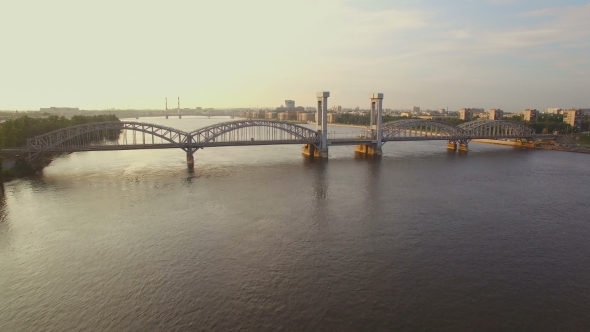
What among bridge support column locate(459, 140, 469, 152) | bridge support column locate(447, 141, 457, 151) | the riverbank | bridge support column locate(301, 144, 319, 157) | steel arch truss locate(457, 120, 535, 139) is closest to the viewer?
bridge support column locate(301, 144, 319, 157)

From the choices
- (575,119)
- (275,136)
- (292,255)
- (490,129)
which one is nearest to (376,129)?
(275,136)

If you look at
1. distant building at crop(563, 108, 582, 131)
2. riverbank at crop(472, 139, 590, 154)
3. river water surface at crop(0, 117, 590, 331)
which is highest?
distant building at crop(563, 108, 582, 131)

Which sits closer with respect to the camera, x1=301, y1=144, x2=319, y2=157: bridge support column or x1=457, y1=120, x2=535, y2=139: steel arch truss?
x1=301, y1=144, x2=319, y2=157: bridge support column

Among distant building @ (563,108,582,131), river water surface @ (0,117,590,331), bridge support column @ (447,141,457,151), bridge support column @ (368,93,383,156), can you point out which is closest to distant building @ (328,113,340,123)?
distant building @ (563,108,582,131)

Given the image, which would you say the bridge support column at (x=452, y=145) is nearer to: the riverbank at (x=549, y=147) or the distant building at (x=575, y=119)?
the riverbank at (x=549, y=147)

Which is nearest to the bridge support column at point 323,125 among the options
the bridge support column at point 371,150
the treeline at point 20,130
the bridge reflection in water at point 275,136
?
the bridge reflection in water at point 275,136

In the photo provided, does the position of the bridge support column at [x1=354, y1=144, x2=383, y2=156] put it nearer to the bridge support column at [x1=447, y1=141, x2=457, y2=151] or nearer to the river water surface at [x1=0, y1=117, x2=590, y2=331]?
the bridge support column at [x1=447, y1=141, x2=457, y2=151]

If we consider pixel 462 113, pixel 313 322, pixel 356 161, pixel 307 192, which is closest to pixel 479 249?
pixel 313 322

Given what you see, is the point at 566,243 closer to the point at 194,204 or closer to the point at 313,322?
the point at 313,322
